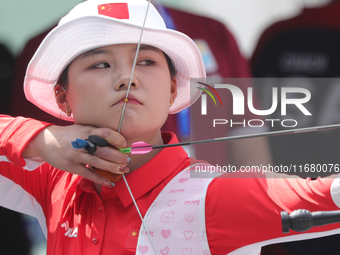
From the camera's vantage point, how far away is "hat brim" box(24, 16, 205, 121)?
38.1 inches

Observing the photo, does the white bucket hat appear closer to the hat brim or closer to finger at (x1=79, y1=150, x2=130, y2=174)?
the hat brim

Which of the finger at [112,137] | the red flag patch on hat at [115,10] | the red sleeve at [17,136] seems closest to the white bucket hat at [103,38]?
the red flag patch on hat at [115,10]

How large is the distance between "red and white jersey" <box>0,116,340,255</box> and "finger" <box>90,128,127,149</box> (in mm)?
113

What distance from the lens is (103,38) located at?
970 millimetres

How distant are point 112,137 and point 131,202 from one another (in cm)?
17

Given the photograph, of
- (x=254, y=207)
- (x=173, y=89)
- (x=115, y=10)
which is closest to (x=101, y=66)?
(x=115, y=10)

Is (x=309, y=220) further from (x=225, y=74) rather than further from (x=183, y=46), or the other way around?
(x=225, y=74)

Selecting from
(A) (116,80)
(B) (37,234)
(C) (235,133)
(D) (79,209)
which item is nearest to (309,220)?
(C) (235,133)

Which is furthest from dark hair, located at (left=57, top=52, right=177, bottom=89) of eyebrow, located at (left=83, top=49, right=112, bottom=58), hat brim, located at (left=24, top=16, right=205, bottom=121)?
eyebrow, located at (left=83, top=49, right=112, bottom=58)

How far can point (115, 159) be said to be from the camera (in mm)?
918

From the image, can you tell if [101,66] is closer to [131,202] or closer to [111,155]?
[111,155]

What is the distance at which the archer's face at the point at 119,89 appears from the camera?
3.11 feet

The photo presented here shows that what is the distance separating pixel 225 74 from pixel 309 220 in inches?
36.9

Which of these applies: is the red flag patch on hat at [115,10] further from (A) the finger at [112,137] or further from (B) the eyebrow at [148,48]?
(A) the finger at [112,137]
